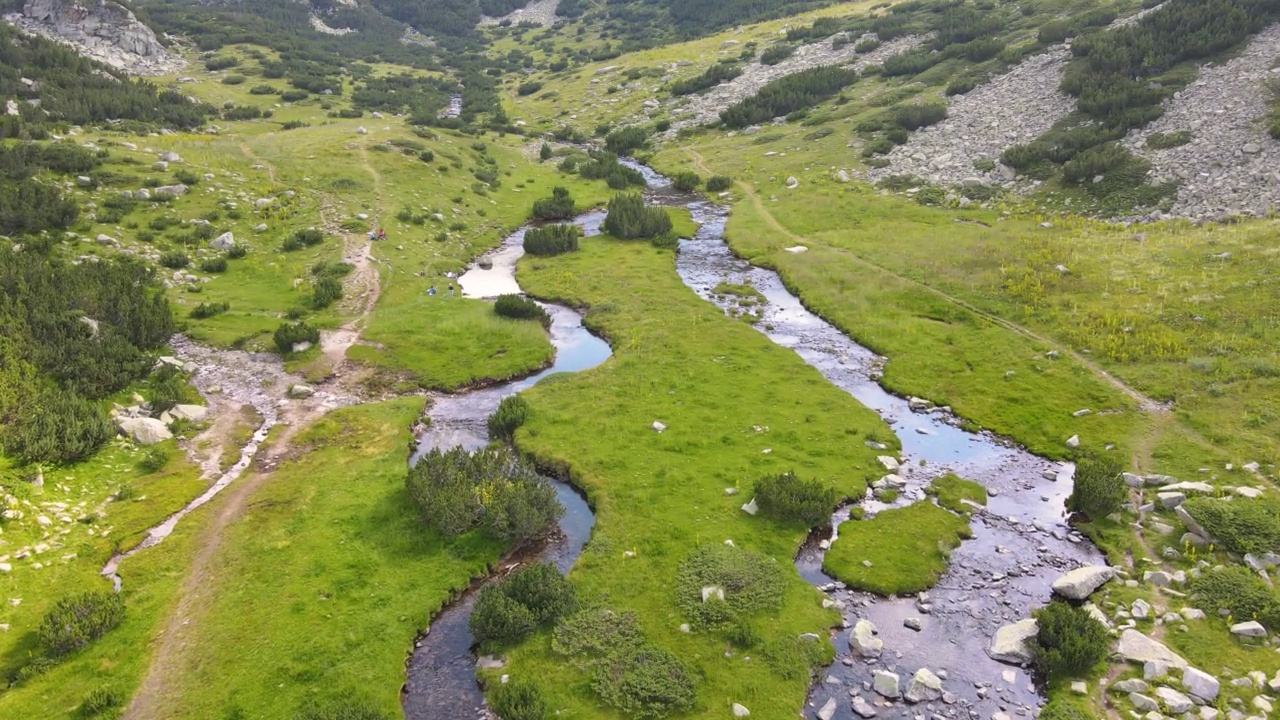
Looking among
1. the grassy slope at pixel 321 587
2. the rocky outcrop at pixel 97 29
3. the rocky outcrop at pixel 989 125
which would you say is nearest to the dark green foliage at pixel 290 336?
the grassy slope at pixel 321 587

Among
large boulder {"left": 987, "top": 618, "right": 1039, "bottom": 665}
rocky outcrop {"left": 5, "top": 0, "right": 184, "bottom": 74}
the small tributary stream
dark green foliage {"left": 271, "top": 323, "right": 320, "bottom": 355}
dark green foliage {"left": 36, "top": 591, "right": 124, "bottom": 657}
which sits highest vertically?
rocky outcrop {"left": 5, "top": 0, "right": 184, "bottom": 74}

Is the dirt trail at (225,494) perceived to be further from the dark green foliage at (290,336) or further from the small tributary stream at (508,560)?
the small tributary stream at (508,560)

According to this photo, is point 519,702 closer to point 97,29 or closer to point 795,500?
point 795,500

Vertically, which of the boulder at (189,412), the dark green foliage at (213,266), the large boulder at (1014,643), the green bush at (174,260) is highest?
the green bush at (174,260)

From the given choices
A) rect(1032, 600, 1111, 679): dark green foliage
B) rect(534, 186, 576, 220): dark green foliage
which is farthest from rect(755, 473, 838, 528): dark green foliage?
rect(534, 186, 576, 220): dark green foliage

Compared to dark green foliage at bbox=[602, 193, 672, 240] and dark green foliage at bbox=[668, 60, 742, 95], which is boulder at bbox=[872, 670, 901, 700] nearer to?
dark green foliage at bbox=[602, 193, 672, 240]

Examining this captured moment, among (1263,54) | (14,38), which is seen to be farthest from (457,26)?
(1263,54)

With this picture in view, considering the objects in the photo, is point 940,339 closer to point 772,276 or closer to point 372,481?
point 772,276
